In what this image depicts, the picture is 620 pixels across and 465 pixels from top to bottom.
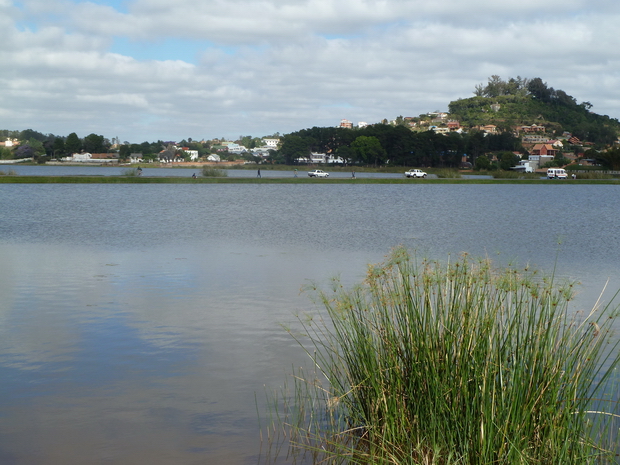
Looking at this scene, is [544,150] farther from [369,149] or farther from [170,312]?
[170,312]

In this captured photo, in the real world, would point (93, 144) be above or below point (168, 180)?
above

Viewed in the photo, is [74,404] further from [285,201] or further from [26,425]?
[285,201]

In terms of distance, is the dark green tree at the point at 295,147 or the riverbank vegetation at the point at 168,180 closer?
the riverbank vegetation at the point at 168,180

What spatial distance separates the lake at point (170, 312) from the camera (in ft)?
21.8

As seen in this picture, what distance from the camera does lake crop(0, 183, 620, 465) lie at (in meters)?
6.66

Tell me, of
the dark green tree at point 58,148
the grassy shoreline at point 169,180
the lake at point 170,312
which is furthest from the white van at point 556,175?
the dark green tree at point 58,148

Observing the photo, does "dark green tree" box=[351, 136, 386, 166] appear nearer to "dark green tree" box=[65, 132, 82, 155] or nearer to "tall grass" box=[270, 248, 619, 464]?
"dark green tree" box=[65, 132, 82, 155]

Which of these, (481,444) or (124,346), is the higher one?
(481,444)

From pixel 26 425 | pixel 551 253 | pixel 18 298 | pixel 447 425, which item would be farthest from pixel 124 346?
pixel 551 253

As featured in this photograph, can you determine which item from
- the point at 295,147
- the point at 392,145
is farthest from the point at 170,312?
the point at 295,147

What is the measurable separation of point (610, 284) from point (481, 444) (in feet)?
35.9

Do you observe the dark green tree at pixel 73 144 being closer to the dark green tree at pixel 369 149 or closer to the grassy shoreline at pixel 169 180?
the dark green tree at pixel 369 149

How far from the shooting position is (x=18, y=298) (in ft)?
41.0

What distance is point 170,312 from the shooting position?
37.7ft
